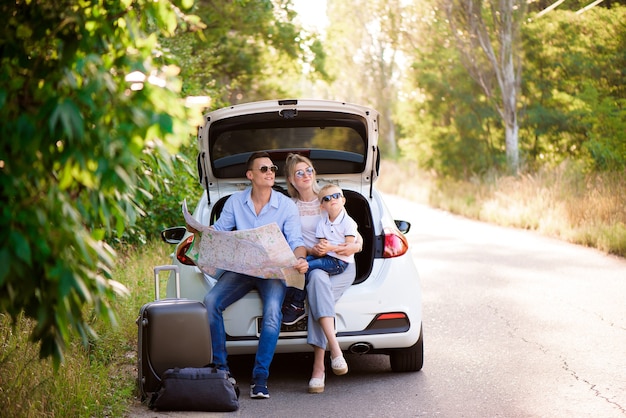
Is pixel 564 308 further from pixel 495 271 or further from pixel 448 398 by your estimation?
pixel 448 398

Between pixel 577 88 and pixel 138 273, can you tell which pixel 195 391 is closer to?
pixel 138 273

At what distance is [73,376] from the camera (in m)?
6.08

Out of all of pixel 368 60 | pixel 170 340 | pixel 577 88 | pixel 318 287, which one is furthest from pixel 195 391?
pixel 368 60

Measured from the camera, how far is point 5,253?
10.9ft

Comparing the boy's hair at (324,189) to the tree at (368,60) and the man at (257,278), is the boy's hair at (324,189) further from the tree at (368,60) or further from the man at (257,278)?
the tree at (368,60)

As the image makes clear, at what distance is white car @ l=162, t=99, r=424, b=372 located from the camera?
6789 mm

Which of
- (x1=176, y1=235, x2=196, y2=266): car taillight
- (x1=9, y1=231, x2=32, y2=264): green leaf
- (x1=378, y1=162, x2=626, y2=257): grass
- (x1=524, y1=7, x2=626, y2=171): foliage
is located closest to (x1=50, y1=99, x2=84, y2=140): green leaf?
(x1=9, y1=231, x2=32, y2=264): green leaf

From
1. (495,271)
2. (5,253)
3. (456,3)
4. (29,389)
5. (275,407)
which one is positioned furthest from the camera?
(456,3)

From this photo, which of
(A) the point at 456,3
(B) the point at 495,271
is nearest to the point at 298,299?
(B) the point at 495,271

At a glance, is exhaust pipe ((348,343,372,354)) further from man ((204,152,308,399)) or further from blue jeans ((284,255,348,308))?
man ((204,152,308,399))

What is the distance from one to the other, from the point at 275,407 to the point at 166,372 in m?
0.77

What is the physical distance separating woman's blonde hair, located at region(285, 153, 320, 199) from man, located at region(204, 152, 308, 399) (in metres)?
0.24

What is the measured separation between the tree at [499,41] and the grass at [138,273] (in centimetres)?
208

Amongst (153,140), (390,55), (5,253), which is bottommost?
(390,55)
